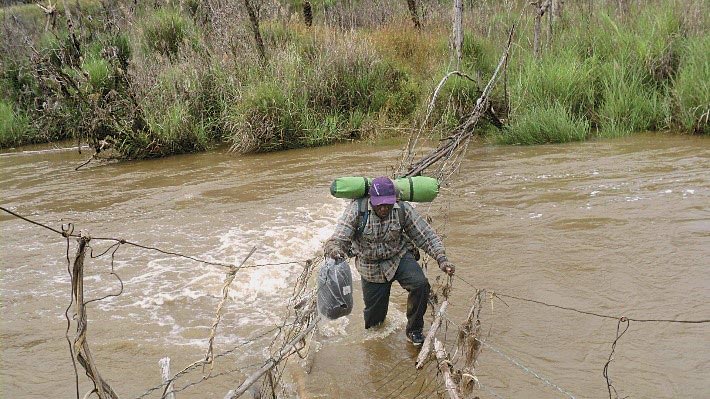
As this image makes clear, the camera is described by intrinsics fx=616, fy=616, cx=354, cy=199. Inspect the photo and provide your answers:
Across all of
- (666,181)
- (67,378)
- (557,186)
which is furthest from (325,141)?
(67,378)

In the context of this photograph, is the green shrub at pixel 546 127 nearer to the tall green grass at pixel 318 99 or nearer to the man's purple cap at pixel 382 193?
the tall green grass at pixel 318 99

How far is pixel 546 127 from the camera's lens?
9414 millimetres

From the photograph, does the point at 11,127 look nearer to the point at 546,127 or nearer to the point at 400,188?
the point at 546,127

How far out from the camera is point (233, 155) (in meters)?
10.4

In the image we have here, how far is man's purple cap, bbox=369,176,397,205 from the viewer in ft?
12.8

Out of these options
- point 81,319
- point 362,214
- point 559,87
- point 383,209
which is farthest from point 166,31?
point 81,319

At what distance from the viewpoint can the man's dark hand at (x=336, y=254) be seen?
3891 millimetres

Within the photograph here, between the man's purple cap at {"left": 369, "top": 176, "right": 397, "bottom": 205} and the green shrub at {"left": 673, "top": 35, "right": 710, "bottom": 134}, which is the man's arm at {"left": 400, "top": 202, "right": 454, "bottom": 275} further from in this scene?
the green shrub at {"left": 673, "top": 35, "right": 710, "bottom": 134}

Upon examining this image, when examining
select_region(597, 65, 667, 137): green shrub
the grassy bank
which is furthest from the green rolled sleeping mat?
select_region(597, 65, 667, 137): green shrub

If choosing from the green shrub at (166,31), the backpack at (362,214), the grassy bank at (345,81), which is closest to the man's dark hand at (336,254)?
the backpack at (362,214)

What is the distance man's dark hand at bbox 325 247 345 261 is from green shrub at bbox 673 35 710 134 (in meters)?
7.16

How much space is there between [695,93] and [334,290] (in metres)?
7.53

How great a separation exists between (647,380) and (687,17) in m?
8.66

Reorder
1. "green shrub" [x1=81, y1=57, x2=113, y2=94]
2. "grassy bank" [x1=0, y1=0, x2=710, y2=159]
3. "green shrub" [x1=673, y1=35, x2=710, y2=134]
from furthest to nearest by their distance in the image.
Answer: "green shrub" [x1=81, y1=57, x2=113, y2=94]
"grassy bank" [x1=0, y1=0, x2=710, y2=159]
"green shrub" [x1=673, y1=35, x2=710, y2=134]
